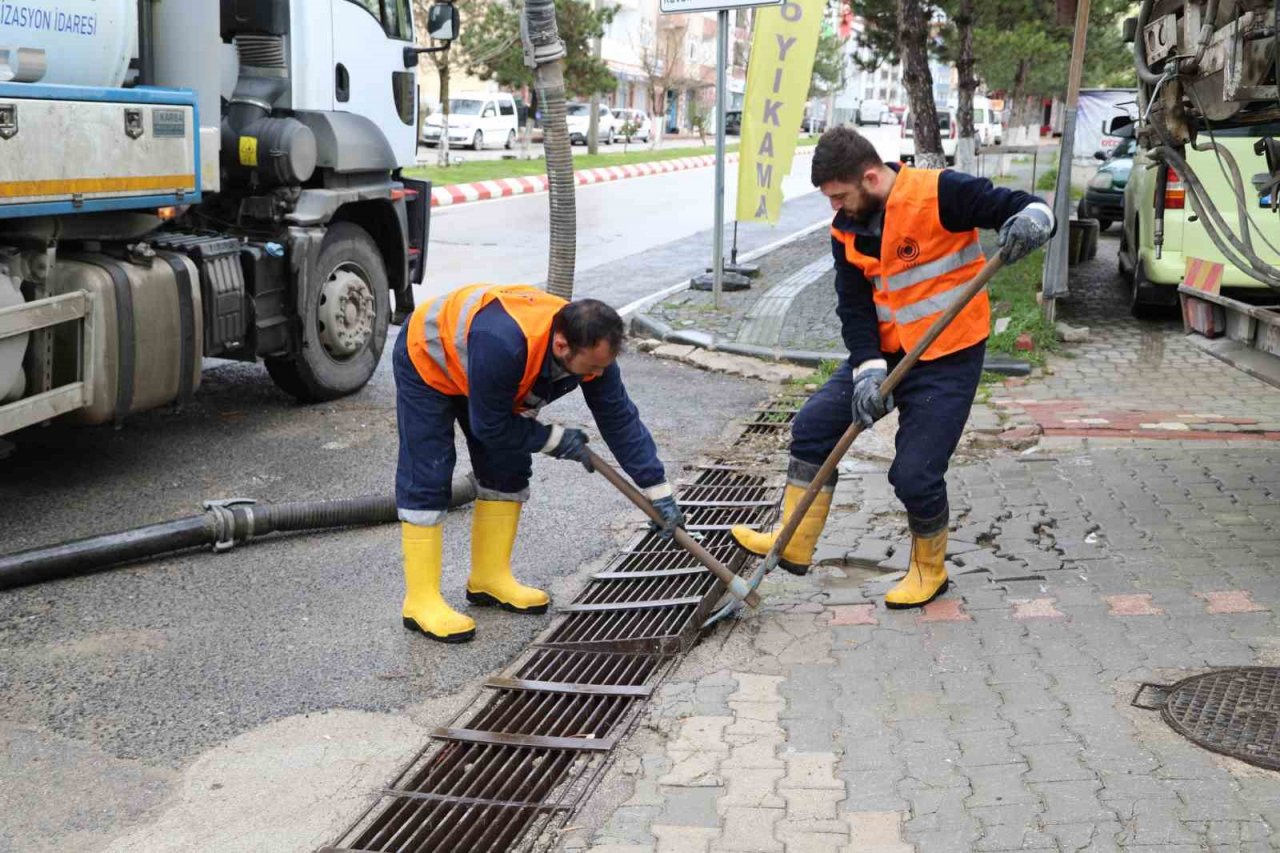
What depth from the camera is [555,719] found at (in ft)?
12.7

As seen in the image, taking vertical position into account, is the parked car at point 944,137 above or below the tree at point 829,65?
below

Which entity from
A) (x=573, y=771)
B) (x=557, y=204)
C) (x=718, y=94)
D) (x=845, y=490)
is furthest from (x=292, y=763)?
(x=718, y=94)

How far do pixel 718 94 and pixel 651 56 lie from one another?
134ft

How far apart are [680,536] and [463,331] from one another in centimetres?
96

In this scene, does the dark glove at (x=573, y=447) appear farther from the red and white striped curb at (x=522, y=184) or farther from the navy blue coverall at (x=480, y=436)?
the red and white striped curb at (x=522, y=184)

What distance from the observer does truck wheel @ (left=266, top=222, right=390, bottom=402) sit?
7207 mm

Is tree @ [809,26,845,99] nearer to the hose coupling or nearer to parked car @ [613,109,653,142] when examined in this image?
parked car @ [613,109,653,142]

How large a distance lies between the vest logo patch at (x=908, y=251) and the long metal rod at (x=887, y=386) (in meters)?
0.21

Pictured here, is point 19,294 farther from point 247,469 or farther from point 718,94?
point 718,94

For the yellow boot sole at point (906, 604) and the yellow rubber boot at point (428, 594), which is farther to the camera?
the yellow boot sole at point (906, 604)

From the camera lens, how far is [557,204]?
703 cm

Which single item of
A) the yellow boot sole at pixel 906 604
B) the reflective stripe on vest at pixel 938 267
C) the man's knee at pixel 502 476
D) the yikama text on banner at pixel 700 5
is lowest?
the yellow boot sole at pixel 906 604

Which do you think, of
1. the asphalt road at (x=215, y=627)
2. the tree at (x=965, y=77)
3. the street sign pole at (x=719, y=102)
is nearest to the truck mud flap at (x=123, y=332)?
the asphalt road at (x=215, y=627)

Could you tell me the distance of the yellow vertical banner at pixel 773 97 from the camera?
991cm
